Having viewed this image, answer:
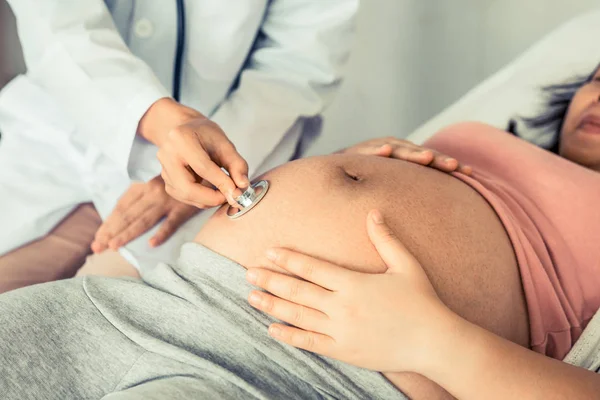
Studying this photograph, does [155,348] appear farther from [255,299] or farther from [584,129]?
[584,129]

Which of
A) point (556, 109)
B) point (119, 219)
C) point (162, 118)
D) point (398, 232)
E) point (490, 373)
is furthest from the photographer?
point (556, 109)

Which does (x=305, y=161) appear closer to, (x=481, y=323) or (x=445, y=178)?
(x=445, y=178)

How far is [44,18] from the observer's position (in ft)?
2.69

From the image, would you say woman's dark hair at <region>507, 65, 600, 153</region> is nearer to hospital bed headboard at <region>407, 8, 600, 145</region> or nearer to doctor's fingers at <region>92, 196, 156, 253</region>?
hospital bed headboard at <region>407, 8, 600, 145</region>

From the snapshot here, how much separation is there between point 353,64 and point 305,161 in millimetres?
970

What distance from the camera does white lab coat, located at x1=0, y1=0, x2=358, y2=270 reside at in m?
0.82

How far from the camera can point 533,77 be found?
1097mm

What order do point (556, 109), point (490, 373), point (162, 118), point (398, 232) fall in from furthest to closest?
point (556, 109) < point (162, 118) < point (398, 232) < point (490, 373)

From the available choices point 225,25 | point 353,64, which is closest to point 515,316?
point 225,25

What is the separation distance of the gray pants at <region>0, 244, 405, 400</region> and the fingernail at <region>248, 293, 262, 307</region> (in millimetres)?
19

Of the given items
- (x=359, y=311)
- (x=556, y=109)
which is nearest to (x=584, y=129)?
(x=556, y=109)

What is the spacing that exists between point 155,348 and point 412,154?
48 centimetres

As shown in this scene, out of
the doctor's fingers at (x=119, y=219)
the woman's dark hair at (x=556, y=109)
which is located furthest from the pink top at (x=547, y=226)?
the doctor's fingers at (x=119, y=219)

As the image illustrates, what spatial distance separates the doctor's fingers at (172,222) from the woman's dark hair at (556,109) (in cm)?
67
